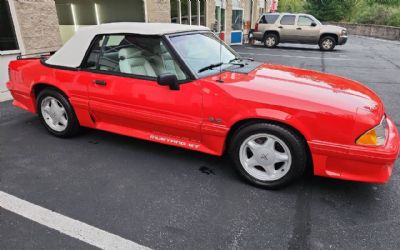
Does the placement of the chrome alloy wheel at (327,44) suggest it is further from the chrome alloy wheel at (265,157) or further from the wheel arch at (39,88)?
the wheel arch at (39,88)

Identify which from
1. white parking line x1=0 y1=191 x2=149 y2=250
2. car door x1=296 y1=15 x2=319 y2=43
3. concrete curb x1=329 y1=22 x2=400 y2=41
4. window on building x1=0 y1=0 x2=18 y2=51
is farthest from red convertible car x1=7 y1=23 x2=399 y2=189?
concrete curb x1=329 y1=22 x2=400 y2=41

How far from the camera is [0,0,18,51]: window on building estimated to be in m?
6.43

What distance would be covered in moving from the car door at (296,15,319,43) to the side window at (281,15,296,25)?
1.03 ft

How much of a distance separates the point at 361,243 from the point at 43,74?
12.8 ft

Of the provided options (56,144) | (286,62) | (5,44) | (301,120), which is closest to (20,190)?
A: (56,144)

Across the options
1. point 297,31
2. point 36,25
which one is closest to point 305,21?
point 297,31

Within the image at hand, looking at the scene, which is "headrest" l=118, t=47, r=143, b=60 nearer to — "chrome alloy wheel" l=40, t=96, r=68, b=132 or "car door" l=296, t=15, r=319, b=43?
"chrome alloy wheel" l=40, t=96, r=68, b=132

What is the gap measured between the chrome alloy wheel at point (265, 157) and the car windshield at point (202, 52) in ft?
2.84

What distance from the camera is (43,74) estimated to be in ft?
12.6

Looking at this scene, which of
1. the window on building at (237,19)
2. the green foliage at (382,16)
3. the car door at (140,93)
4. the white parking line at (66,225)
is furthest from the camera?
the green foliage at (382,16)

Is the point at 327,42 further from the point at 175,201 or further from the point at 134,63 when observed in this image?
the point at 175,201

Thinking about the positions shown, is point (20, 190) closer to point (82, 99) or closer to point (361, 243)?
point (82, 99)

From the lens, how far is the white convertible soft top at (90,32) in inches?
133

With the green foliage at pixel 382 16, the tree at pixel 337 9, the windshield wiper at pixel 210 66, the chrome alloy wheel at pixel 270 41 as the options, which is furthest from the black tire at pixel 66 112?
the tree at pixel 337 9
